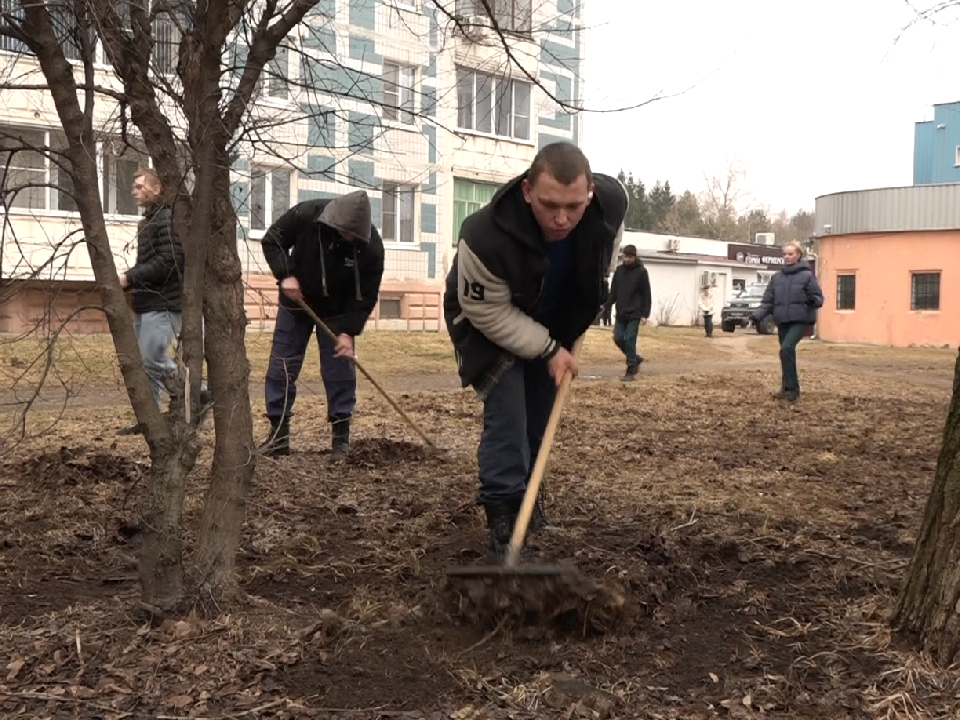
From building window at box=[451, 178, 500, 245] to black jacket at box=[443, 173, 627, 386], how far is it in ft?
69.1

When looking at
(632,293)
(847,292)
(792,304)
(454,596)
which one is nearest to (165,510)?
(454,596)

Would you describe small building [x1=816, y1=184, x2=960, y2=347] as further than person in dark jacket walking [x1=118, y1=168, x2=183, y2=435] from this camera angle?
Yes

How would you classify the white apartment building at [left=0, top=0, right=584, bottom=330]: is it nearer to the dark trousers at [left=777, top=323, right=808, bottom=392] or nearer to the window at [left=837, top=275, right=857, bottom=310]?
the dark trousers at [left=777, top=323, right=808, bottom=392]

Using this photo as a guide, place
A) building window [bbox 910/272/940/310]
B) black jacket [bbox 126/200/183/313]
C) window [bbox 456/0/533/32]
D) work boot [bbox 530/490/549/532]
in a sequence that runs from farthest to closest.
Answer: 1. building window [bbox 910/272/940/310]
2. black jacket [bbox 126/200/183/313]
3. work boot [bbox 530/490/549/532]
4. window [bbox 456/0/533/32]

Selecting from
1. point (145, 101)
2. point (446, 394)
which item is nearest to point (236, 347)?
point (145, 101)

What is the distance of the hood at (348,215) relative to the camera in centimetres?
604

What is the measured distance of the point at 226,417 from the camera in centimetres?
339

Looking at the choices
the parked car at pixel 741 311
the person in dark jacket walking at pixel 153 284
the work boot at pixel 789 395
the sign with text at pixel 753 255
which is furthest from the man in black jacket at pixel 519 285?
the sign with text at pixel 753 255

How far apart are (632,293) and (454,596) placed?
10.4 meters

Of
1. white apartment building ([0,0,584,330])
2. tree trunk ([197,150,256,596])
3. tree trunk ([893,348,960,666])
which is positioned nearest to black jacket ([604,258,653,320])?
white apartment building ([0,0,584,330])

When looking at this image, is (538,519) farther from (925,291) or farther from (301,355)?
(925,291)

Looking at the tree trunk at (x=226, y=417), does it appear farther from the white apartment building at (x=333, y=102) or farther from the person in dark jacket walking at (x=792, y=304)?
the person in dark jacket walking at (x=792, y=304)

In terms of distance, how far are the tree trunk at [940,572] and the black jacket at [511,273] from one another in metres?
1.52

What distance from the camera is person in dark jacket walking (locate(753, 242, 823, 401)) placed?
10.4 meters
